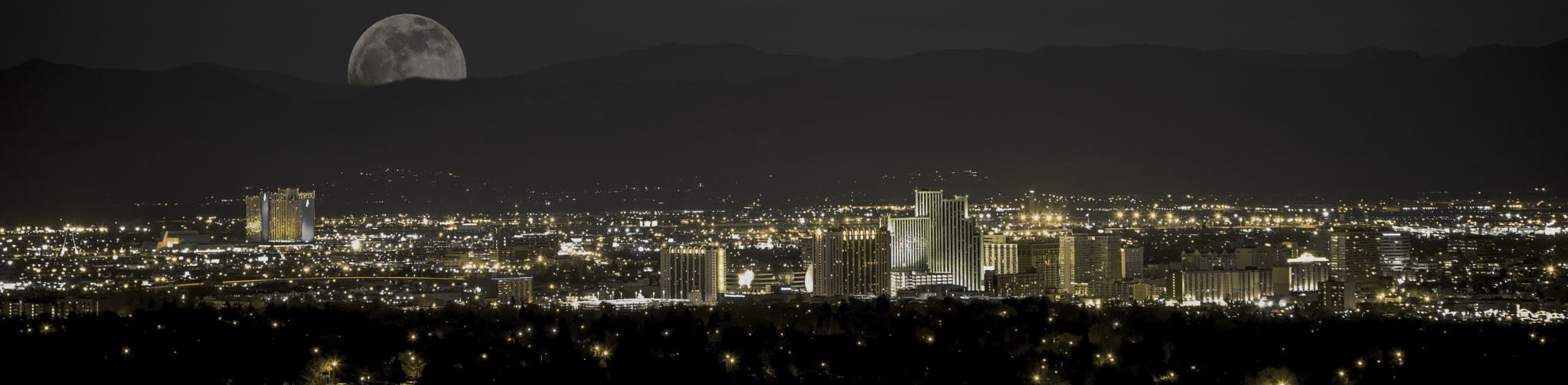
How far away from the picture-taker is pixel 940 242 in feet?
210

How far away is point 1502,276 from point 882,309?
24862 mm

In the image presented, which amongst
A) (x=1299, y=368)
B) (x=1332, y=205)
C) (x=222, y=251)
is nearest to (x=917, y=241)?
(x=222, y=251)

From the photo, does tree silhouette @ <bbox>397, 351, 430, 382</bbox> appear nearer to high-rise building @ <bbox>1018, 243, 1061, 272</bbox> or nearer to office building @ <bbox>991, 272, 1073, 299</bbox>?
office building @ <bbox>991, 272, 1073, 299</bbox>

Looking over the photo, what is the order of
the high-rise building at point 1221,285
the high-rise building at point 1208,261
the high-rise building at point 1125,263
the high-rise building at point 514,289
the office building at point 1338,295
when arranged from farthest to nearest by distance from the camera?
the high-rise building at point 1125,263
the high-rise building at point 1208,261
the high-rise building at point 1221,285
the office building at point 1338,295
the high-rise building at point 514,289

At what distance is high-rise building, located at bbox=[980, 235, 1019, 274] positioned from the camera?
61031 mm

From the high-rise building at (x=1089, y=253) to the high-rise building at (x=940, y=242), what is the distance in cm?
325

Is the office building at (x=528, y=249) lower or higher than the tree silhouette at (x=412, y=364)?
higher

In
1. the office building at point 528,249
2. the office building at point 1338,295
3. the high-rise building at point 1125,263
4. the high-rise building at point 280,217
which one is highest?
the high-rise building at point 280,217

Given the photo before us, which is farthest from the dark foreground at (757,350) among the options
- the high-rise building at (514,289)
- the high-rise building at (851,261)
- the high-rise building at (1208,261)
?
the high-rise building at (1208,261)

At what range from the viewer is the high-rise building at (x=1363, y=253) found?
56875 mm

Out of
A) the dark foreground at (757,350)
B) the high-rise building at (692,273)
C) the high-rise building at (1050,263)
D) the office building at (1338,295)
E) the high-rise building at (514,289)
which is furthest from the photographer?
the high-rise building at (1050,263)

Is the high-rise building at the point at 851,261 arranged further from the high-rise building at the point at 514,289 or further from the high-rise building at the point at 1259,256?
the high-rise building at the point at 1259,256

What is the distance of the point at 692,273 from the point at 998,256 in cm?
1307

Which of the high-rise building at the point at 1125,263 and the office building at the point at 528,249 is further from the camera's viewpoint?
the office building at the point at 528,249
